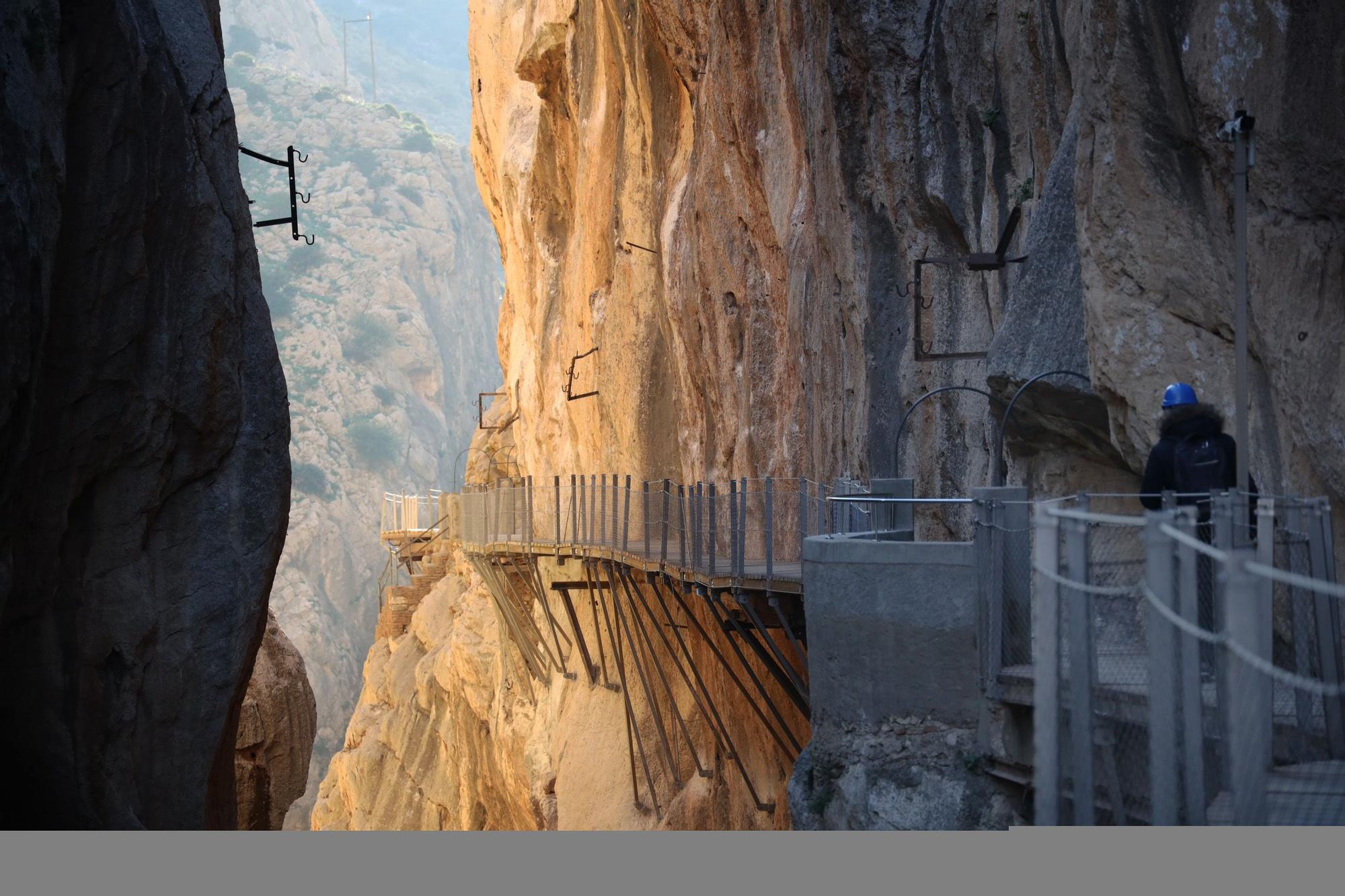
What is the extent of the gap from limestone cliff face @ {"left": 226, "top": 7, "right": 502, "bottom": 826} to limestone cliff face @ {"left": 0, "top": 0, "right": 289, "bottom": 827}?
5933 centimetres

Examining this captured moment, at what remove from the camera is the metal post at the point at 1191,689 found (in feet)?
17.5

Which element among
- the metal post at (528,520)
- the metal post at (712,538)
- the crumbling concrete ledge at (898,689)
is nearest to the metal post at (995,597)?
the crumbling concrete ledge at (898,689)

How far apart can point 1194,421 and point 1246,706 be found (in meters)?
3.56

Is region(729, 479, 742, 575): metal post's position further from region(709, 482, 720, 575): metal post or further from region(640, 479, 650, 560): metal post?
region(640, 479, 650, 560): metal post

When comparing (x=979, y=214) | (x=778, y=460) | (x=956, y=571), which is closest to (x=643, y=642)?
(x=778, y=460)

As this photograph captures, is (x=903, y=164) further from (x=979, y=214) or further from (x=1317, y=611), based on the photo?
(x=1317, y=611)

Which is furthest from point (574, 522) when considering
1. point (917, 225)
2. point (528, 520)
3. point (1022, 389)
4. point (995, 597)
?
point (995, 597)

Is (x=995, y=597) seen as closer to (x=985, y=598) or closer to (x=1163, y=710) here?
(x=985, y=598)

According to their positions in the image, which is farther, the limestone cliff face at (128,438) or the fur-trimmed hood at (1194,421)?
the limestone cliff face at (128,438)

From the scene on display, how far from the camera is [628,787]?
23.5 m

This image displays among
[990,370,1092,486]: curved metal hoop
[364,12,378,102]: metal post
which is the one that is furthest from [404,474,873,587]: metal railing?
[364,12,378,102]: metal post

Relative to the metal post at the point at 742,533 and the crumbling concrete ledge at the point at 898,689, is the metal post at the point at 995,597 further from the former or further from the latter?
the metal post at the point at 742,533

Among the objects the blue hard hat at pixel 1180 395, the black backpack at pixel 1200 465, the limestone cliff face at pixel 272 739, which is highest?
the blue hard hat at pixel 1180 395

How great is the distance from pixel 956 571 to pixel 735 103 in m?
15.3
